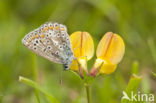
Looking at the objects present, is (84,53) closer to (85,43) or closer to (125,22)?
(85,43)

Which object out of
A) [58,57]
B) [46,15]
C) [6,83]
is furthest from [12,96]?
[46,15]

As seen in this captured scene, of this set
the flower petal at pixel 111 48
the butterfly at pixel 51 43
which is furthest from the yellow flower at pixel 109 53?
the butterfly at pixel 51 43

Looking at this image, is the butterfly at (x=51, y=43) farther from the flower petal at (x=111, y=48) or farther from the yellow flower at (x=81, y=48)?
the flower petal at (x=111, y=48)

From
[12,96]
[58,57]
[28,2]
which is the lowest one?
[12,96]

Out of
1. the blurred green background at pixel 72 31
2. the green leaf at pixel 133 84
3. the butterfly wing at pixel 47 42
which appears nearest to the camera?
the green leaf at pixel 133 84

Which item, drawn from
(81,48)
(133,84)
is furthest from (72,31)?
(133,84)
